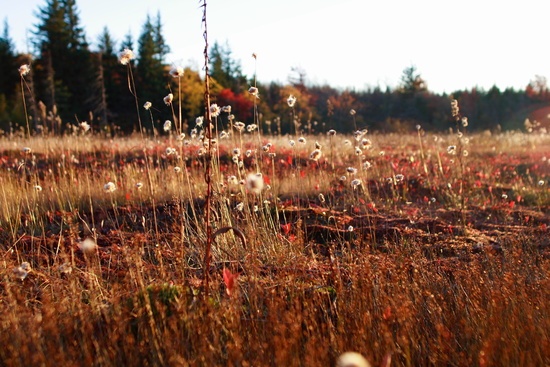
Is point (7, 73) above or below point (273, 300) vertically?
above

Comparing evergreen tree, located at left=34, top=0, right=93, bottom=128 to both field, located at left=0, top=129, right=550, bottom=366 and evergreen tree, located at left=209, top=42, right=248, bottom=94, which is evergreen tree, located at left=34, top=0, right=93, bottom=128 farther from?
field, located at left=0, top=129, right=550, bottom=366

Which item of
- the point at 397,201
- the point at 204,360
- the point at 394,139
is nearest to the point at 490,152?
the point at 394,139

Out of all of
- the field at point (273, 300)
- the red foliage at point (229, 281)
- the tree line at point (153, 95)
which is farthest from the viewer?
the tree line at point (153, 95)

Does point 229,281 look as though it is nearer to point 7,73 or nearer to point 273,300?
point 273,300

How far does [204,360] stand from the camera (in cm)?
208

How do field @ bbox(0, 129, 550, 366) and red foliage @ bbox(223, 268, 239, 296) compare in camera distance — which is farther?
red foliage @ bbox(223, 268, 239, 296)

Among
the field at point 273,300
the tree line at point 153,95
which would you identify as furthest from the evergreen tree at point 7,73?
the field at point 273,300

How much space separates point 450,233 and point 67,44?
3831 centimetres

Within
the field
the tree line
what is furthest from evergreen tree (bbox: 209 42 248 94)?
the field

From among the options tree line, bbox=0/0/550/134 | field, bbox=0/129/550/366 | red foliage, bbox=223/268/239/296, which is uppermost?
tree line, bbox=0/0/550/134

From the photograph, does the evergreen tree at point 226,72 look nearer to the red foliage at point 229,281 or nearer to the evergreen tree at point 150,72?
the evergreen tree at point 150,72

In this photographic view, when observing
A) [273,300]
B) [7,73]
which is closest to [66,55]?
[7,73]

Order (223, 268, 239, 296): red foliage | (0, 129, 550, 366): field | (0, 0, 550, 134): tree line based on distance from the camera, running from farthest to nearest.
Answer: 1. (0, 0, 550, 134): tree line
2. (223, 268, 239, 296): red foliage
3. (0, 129, 550, 366): field

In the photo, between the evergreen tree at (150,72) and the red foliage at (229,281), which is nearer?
the red foliage at (229,281)
